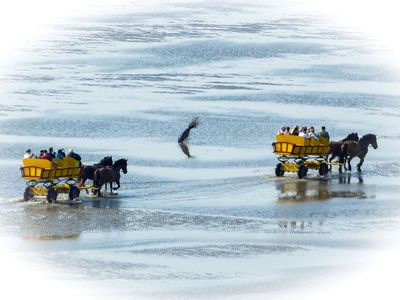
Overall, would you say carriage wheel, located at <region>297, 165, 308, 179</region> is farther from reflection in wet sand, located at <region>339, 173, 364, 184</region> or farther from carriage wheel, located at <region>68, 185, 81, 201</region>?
carriage wheel, located at <region>68, 185, 81, 201</region>

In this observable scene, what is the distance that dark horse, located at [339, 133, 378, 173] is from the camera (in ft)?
137

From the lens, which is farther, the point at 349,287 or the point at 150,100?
the point at 150,100

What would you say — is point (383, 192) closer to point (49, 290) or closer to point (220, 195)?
point (220, 195)

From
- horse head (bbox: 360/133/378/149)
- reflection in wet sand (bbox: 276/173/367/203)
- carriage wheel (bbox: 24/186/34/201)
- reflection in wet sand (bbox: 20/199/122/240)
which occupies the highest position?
horse head (bbox: 360/133/378/149)

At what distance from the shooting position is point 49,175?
36.2 m

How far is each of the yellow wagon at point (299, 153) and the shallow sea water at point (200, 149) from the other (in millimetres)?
362

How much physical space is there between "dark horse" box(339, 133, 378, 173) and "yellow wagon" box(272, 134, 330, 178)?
78 cm

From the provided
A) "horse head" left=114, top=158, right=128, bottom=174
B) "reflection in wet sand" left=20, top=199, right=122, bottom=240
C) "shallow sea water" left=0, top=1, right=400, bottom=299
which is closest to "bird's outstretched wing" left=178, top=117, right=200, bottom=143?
"shallow sea water" left=0, top=1, right=400, bottom=299

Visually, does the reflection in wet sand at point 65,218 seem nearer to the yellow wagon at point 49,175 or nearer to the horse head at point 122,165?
the yellow wagon at point 49,175

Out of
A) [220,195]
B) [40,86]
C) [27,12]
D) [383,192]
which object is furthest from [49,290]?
[27,12]

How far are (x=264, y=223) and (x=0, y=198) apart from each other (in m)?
6.67

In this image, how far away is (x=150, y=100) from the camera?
185 feet

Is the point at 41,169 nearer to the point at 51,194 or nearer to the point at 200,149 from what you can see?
the point at 51,194

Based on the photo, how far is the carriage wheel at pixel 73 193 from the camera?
120 ft
